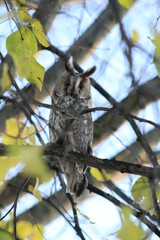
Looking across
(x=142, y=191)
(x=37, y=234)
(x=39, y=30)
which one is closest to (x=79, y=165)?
(x=37, y=234)

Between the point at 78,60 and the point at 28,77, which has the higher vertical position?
the point at 78,60

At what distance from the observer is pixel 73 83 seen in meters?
2.29

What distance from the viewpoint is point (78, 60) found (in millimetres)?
2582

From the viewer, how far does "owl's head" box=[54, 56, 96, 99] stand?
230cm

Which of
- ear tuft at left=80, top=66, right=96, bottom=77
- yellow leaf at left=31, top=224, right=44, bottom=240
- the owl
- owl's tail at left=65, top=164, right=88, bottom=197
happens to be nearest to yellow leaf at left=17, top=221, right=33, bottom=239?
yellow leaf at left=31, top=224, right=44, bottom=240

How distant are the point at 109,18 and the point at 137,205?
4.25 feet

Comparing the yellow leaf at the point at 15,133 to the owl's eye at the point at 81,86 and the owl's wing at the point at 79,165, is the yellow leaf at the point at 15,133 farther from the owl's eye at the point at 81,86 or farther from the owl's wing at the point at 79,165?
the owl's eye at the point at 81,86

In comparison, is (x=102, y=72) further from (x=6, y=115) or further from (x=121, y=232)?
(x=6, y=115)

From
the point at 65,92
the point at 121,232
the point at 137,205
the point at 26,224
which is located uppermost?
the point at 65,92

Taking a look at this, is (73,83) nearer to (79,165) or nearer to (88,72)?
(88,72)

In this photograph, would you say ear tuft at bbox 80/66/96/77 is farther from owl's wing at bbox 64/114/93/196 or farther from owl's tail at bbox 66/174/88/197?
owl's tail at bbox 66/174/88/197

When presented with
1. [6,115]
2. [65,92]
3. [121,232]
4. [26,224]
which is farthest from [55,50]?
[121,232]

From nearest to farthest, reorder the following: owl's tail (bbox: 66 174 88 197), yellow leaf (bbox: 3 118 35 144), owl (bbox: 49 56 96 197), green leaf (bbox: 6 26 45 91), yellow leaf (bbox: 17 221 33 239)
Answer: green leaf (bbox: 6 26 45 91) < yellow leaf (bbox: 3 118 35 144) < yellow leaf (bbox: 17 221 33 239) < owl's tail (bbox: 66 174 88 197) < owl (bbox: 49 56 96 197)

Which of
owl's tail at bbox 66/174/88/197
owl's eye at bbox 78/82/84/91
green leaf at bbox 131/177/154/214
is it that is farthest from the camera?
→ owl's eye at bbox 78/82/84/91
